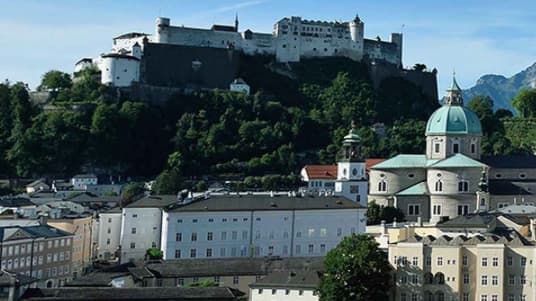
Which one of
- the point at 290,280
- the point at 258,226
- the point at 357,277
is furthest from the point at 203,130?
the point at 357,277

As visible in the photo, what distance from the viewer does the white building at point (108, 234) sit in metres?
57.8

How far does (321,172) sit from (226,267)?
3654 centimetres

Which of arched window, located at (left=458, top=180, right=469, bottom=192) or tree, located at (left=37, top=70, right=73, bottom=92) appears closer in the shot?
arched window, located at (left=458, top=180, right=469, bottom=192)

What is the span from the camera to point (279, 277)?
4241 cm

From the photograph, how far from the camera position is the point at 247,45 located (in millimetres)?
104875

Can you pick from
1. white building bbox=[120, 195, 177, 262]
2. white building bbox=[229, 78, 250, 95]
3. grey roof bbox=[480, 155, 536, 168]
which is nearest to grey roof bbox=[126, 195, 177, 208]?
white building bbox=[120, 195, 177, 262]

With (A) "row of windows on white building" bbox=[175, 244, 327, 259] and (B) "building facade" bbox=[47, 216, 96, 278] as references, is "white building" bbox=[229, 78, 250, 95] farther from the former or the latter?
(A) "row of windows on white building" bbox=[175, 244, 327, 259]

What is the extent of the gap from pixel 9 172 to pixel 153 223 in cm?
3399

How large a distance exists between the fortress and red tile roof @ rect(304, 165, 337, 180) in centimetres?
2210

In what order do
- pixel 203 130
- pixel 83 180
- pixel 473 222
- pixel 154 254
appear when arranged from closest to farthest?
pixel 473 222 → pixel 154 254 → pixel 83 180 → pixel 203 130

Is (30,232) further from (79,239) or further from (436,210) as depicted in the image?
(436,210)

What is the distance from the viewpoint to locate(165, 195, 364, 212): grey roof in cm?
5378

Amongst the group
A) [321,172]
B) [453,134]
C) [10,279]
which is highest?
[453,134]

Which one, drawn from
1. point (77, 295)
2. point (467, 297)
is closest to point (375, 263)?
point (467, 297)
